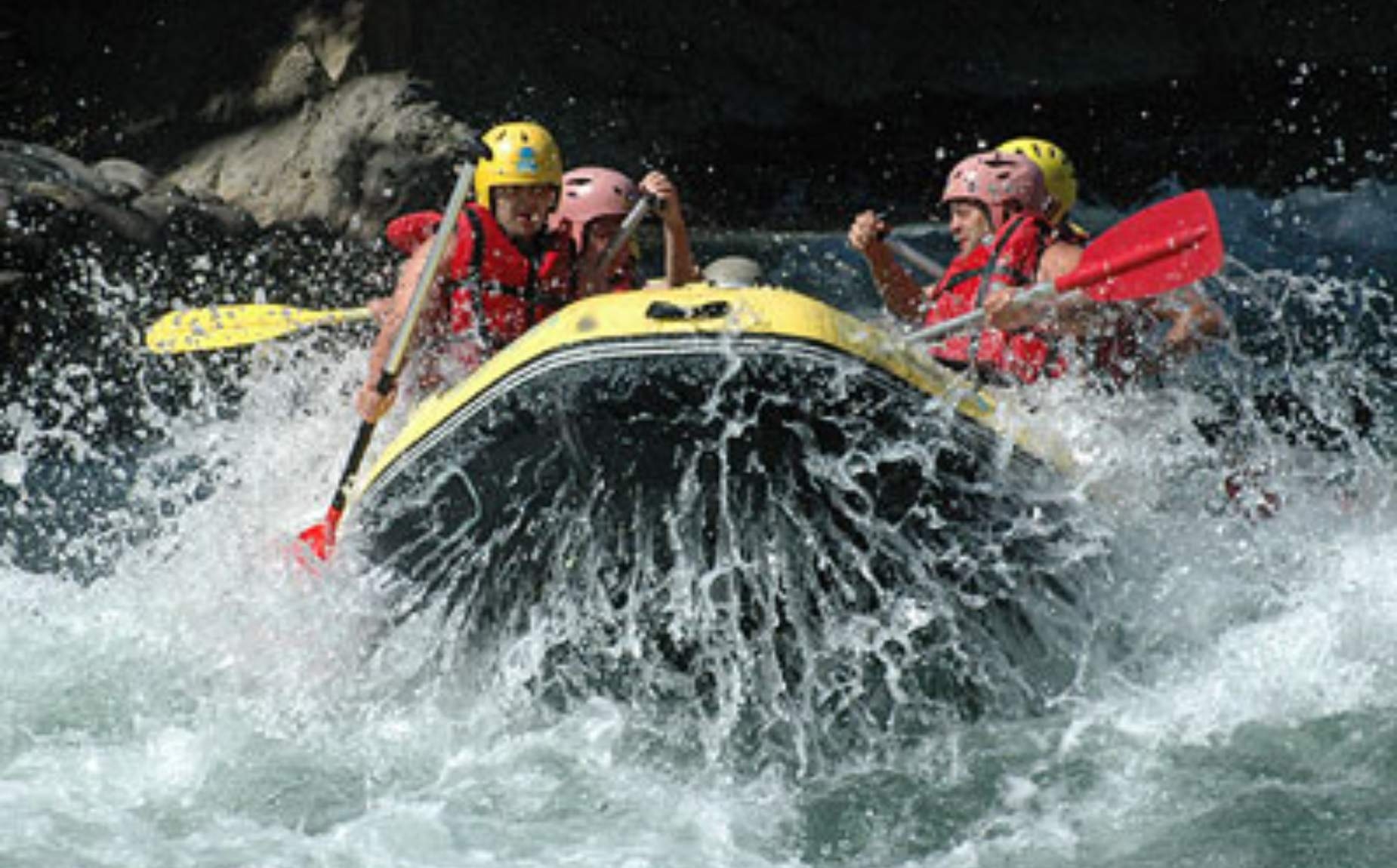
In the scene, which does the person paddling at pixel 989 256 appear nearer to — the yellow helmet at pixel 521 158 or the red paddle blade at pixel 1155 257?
the red paddle blade at pixel 1155 257

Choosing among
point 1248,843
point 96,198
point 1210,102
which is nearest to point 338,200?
point 96,198

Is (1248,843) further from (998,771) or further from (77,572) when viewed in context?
(77,572)

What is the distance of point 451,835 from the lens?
13.7 feet

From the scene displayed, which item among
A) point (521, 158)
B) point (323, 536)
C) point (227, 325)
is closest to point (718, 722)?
point (323, 536)

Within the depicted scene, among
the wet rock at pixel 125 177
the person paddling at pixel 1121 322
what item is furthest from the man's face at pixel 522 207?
the wet rock at pixel 125 177

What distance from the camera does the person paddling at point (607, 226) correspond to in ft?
18.3

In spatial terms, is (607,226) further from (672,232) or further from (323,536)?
(323,536)

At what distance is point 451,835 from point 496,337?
5.33 ft

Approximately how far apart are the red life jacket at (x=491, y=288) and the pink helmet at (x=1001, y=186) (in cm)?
122

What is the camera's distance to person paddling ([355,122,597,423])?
17.2 feet

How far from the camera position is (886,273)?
Answer: 5.88 m

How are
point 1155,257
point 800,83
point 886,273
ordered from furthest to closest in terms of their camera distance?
point 800,83
point 886,273
point 1155,257

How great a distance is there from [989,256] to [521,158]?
4.50 feet

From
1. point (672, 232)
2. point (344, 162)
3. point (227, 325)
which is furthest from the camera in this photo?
point (344, 162)
